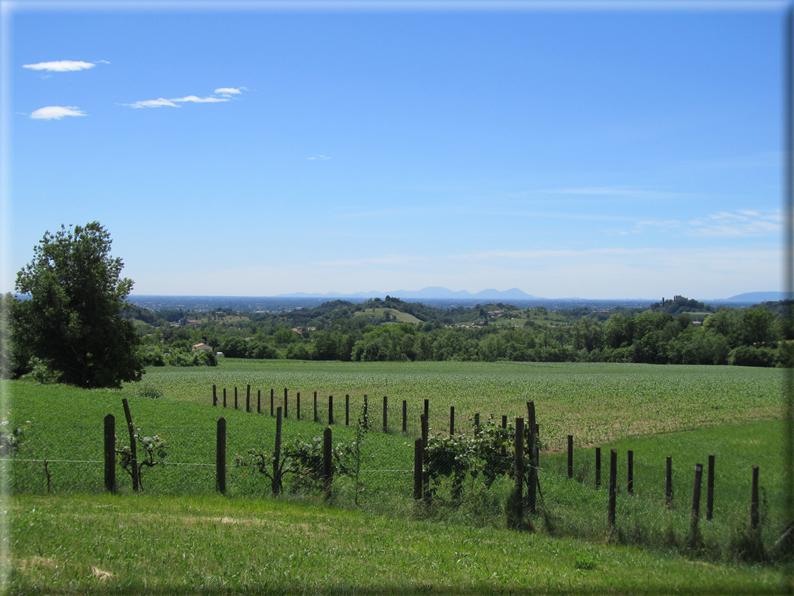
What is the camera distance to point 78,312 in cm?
3472

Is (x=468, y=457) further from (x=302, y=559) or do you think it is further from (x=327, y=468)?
(x=302, y=559)

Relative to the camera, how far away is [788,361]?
223 inches

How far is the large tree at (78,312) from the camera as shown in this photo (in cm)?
3369

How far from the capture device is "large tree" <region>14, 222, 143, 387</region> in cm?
3369

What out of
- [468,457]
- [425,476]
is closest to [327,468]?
[425,476]

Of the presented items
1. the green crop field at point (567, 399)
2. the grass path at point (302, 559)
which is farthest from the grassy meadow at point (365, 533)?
the green crop field at point (567, 399)

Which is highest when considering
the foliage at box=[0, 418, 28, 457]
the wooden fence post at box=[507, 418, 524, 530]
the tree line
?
the foliage at box=[0, 418, 28, 457]

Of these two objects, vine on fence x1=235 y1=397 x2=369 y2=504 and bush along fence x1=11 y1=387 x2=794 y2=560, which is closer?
bush along fence x1=11 y1=387 x2=794 y2=560

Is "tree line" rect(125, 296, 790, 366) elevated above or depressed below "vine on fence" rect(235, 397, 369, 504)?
below

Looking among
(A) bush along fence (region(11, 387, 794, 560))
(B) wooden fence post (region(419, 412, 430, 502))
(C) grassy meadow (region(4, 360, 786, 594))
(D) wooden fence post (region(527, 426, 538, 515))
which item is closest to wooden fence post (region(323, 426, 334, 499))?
(A) bush along fence (region(11, 387, 794, 560))

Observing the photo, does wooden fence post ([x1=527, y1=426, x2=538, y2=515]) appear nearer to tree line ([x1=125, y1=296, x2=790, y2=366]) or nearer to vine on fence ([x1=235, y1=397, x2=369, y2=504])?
vine on fence ([x1=235, y1=397, x2=369, y2=504])

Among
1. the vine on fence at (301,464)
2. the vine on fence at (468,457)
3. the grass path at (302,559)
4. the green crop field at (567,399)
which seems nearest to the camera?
the grass path at (302,559)

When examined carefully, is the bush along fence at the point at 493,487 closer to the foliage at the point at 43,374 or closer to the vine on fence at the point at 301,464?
the vine on fence at the point at 301,464

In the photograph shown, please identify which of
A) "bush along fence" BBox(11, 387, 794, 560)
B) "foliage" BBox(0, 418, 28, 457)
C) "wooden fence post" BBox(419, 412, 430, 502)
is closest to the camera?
"bush along fence" BBox(11, 387, 794, 560)
